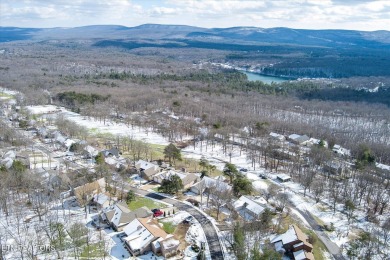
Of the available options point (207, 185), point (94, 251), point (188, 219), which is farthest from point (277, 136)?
point (94, 251)

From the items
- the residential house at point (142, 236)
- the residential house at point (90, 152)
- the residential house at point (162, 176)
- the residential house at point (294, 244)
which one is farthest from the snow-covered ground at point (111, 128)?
the residential house at point (294, 244)

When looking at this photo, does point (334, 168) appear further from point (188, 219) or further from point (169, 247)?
point (169, 247)

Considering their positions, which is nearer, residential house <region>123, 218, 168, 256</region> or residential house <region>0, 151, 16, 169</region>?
residential house <region>123, 218, 168, 256</region>

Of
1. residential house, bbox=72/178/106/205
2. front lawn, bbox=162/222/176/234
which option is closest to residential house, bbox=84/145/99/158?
residential house, bbox=72/178/106/205

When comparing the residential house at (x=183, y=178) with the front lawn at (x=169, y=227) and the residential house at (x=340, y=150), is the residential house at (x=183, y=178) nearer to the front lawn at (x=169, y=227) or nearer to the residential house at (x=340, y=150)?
the front lawn at (x=169, y=227)

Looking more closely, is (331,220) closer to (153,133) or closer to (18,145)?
(153,133)

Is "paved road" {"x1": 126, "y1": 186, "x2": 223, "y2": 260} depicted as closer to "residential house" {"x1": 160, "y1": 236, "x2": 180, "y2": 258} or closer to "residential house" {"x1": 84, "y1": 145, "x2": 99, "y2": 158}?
"residential house" {"x1": 160, "y1": 236, "x2": 180, "y2": 258}
